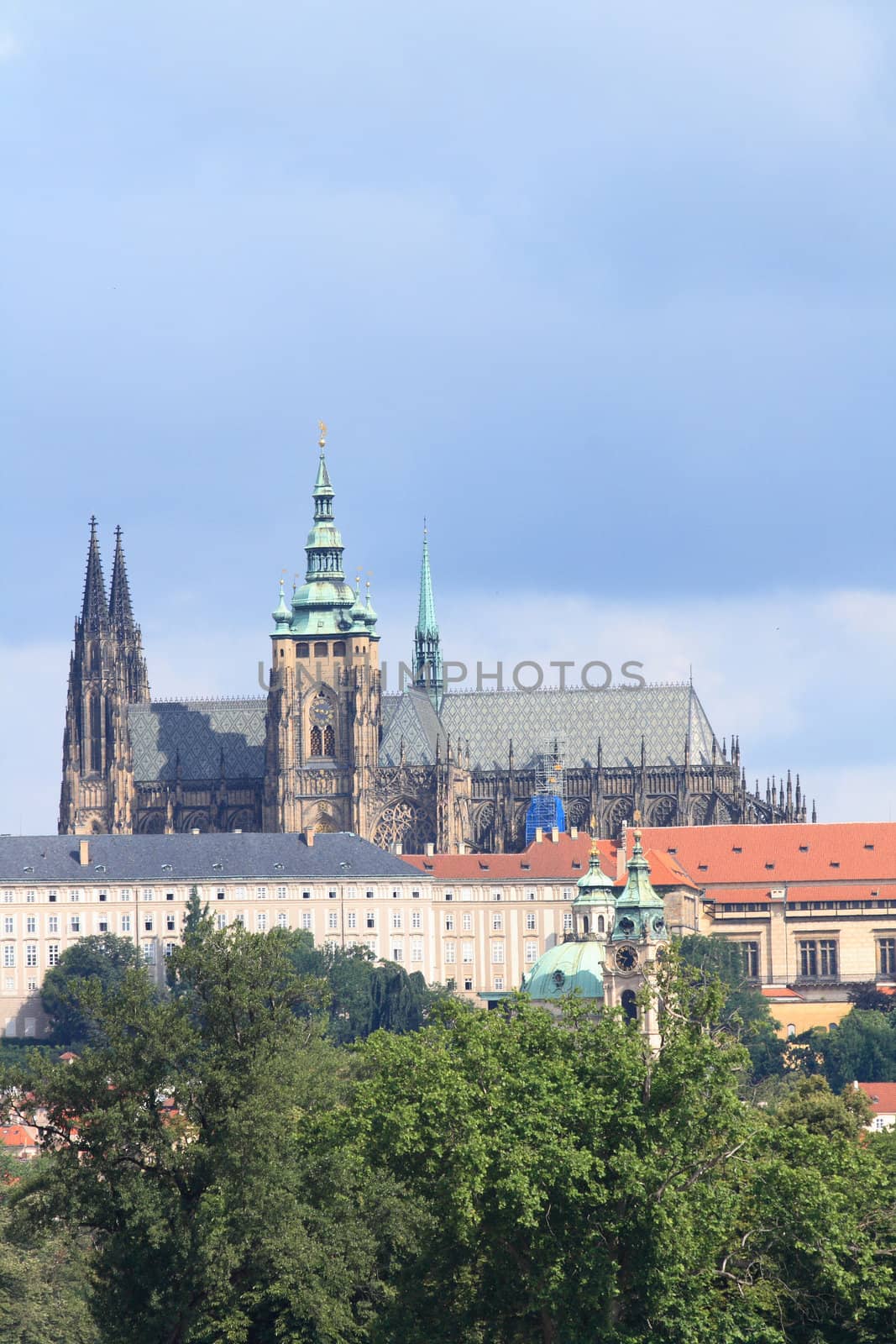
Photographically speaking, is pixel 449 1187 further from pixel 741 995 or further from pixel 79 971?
pixel 79 971

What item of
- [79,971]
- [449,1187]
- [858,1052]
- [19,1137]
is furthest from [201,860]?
[449,1187]

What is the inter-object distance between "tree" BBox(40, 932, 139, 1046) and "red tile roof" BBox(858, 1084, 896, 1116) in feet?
136

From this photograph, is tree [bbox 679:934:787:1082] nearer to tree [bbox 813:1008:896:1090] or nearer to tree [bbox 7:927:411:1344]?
tree [bbox 813:1008:896:1090]

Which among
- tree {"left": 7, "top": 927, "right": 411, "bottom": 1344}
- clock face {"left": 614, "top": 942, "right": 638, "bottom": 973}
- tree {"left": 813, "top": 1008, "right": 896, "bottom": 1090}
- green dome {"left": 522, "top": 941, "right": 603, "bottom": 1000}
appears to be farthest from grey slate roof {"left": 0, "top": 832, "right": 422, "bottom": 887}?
tree {"left": 7, "top": 927, "right": 411, "bottom": 1344}

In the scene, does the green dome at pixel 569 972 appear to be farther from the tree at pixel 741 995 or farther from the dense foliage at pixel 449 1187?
the dense foliage at pixel 449 1187

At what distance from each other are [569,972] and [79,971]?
40.3m

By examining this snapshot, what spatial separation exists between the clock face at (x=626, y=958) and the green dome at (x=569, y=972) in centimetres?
85

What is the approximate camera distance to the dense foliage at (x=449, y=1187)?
209 ft

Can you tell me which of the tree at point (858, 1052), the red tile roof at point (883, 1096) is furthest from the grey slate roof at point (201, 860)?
the red tile roof at point (883, 1096)

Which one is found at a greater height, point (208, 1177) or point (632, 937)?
point (632, 937)

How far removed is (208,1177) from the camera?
224ft

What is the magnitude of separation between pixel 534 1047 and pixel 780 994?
12930 cm

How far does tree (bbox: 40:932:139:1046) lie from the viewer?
18250 cm

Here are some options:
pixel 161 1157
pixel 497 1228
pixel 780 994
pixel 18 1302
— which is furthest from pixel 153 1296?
pixel 780 994
